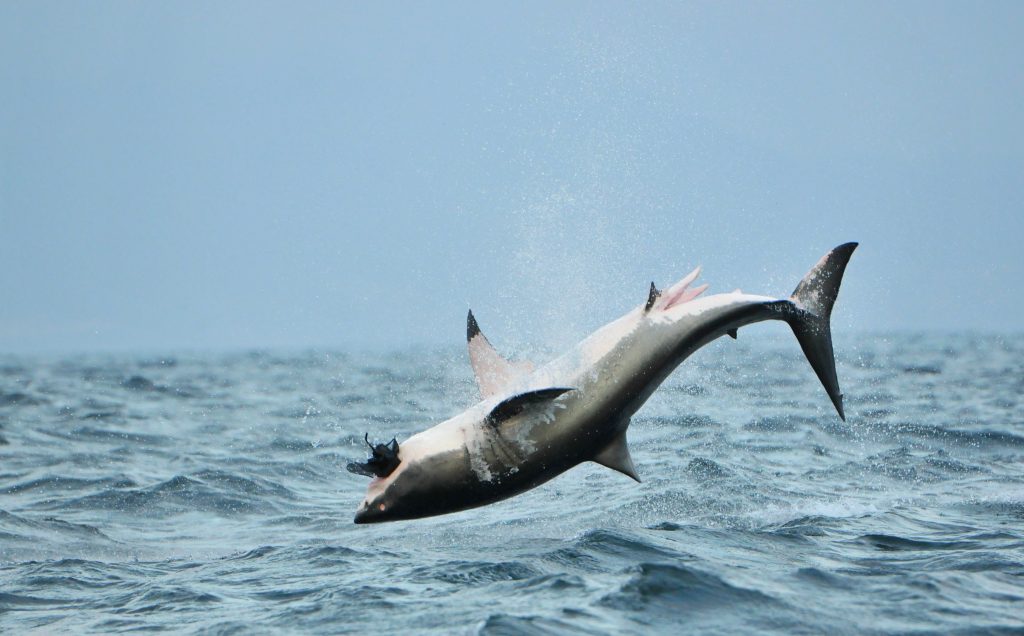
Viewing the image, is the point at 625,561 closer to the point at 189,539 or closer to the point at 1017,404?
the point at 189,539

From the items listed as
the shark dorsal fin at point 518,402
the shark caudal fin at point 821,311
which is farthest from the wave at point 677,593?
the shark caudal fin at point 821,311

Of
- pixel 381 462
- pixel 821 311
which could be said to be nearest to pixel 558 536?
pixel 381 462

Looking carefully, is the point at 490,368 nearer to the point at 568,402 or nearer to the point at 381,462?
the point at 568,402

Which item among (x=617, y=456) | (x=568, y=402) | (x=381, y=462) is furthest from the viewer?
(x=617, y=456)

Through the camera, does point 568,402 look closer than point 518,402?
No

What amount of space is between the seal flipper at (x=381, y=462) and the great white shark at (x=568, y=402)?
0.4 inches

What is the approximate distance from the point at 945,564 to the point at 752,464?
21.2 feet

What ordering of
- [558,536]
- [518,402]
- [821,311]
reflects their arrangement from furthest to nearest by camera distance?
[558,536], [821,311], [518,402]

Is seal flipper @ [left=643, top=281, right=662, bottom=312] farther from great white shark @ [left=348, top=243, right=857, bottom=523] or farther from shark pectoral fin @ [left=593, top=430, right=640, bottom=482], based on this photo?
shark pectoral fin @ [left=593, top=430, right=640, bottom=482]

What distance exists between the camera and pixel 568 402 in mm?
9148

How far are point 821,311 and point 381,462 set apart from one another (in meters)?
3.91

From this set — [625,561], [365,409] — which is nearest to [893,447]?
[625,561]

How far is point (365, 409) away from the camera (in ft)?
97.9

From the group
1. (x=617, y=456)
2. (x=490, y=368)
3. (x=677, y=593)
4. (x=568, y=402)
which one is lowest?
(x=677, y=593)
